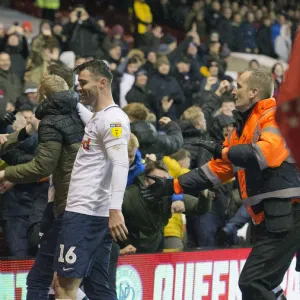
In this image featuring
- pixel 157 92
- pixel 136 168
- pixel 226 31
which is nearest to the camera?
pixel 136 168

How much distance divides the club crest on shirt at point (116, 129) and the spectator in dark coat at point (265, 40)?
18.0m

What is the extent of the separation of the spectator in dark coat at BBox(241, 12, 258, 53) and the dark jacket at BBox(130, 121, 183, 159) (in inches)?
554

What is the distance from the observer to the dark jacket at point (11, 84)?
1227cm

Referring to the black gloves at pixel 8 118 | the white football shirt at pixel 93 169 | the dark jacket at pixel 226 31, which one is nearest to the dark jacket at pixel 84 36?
the dark jacket at pixel 226 31

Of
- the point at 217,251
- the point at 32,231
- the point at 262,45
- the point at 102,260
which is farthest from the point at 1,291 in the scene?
the point at 262,45

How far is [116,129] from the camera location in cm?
601

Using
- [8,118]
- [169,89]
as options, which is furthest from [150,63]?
[8,118]

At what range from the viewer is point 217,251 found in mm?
8406

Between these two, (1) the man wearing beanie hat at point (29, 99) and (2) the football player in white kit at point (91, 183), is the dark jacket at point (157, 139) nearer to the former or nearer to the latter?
(1) the man wearing beanie hat at point (29, 99)

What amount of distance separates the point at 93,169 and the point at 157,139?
293cm

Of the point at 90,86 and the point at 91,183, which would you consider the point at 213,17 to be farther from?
the point at 91,183

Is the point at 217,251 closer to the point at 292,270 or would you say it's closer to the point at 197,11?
the point at 292,270

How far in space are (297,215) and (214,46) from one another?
1217 centimetres

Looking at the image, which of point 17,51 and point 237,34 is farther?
point 237,34
